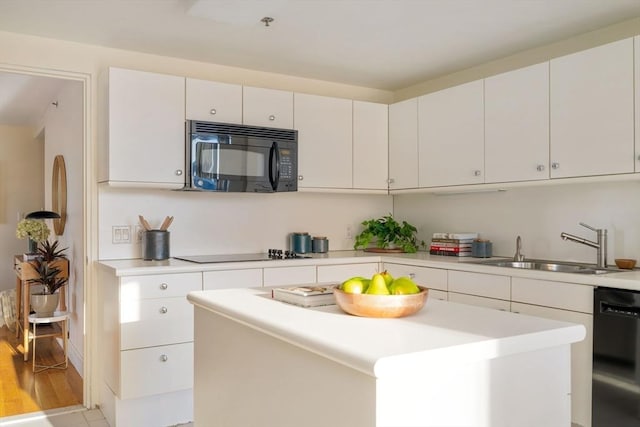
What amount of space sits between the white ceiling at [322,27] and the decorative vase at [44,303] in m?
2.21

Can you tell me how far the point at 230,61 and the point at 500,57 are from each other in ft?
6.23

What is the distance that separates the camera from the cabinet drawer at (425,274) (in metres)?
3.33

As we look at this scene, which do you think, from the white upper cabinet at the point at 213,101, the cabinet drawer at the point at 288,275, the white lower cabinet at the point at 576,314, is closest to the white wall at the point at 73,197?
the white upper cabinet at the point at 213,101

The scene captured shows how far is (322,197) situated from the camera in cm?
434

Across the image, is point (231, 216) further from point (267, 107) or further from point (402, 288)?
point (402, 288)

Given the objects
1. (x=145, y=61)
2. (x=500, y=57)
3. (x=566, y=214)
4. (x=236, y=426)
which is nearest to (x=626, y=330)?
(x=566, y=214)

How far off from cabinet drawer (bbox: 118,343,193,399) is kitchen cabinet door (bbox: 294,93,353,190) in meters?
1.45

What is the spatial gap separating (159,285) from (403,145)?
2100mm

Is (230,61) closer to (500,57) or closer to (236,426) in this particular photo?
(500,57)

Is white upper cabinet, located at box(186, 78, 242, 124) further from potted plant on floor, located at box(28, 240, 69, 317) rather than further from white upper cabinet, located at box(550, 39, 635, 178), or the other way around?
potted plant on floor, located at box(28, 240, 69, 317)

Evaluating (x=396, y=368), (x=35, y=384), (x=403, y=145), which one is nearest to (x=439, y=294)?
(x=403, y=145)

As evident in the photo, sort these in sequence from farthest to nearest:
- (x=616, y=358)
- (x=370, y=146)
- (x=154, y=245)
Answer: (x=370, y=146), (x=154, y=245), (x=616, y=358)

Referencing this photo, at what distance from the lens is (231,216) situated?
391 cm

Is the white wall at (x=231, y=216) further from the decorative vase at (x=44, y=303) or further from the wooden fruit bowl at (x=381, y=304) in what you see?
the wooden fruit bowl at (x=381, y=304)
